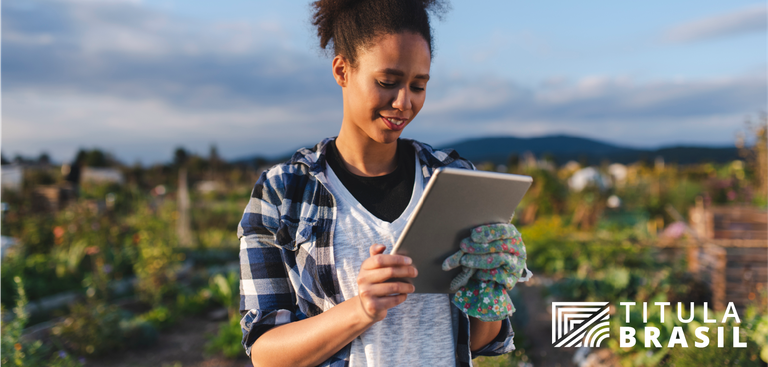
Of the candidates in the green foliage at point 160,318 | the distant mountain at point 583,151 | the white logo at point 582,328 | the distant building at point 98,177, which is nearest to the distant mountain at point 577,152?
the distant mountain at point 583,151

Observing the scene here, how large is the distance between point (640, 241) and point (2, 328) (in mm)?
6660

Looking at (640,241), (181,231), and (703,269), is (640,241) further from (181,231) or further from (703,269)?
(181,231)

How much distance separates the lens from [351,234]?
119cm

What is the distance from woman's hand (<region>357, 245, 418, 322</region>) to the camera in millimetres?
961

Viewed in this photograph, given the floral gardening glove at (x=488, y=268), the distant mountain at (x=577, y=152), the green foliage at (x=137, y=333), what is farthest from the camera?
the distant mountain at (x=577, y=152)

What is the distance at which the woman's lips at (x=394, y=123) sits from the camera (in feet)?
3.89

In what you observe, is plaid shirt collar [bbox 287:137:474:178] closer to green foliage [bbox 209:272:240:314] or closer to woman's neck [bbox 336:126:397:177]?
woman's neck [bbox 336:126:397:177]

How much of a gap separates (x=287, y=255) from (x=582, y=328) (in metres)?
3.56

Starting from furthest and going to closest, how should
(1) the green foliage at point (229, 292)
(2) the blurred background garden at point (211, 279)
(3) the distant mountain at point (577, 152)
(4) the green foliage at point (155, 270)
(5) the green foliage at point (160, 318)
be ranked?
(3) the distant mountain at point (577, 152) → (4) the green foliage at point (155, 270) → (1) the green foliage at point (229, 292) → (5) the green foliage at point (160, 318) → (2) the blurred background garden at point (211, 279)

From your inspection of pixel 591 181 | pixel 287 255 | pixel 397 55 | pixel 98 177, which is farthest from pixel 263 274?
pixel 98 177

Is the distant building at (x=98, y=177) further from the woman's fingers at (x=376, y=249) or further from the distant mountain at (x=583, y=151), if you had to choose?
the woman's fingers at (x=376, y=249)

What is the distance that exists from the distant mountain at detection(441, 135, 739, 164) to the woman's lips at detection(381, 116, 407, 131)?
20.1 feet

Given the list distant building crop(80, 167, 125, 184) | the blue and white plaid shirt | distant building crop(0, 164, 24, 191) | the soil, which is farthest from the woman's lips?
distant building crop(80, 167, 125, 184)

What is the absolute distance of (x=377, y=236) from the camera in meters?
1.18
